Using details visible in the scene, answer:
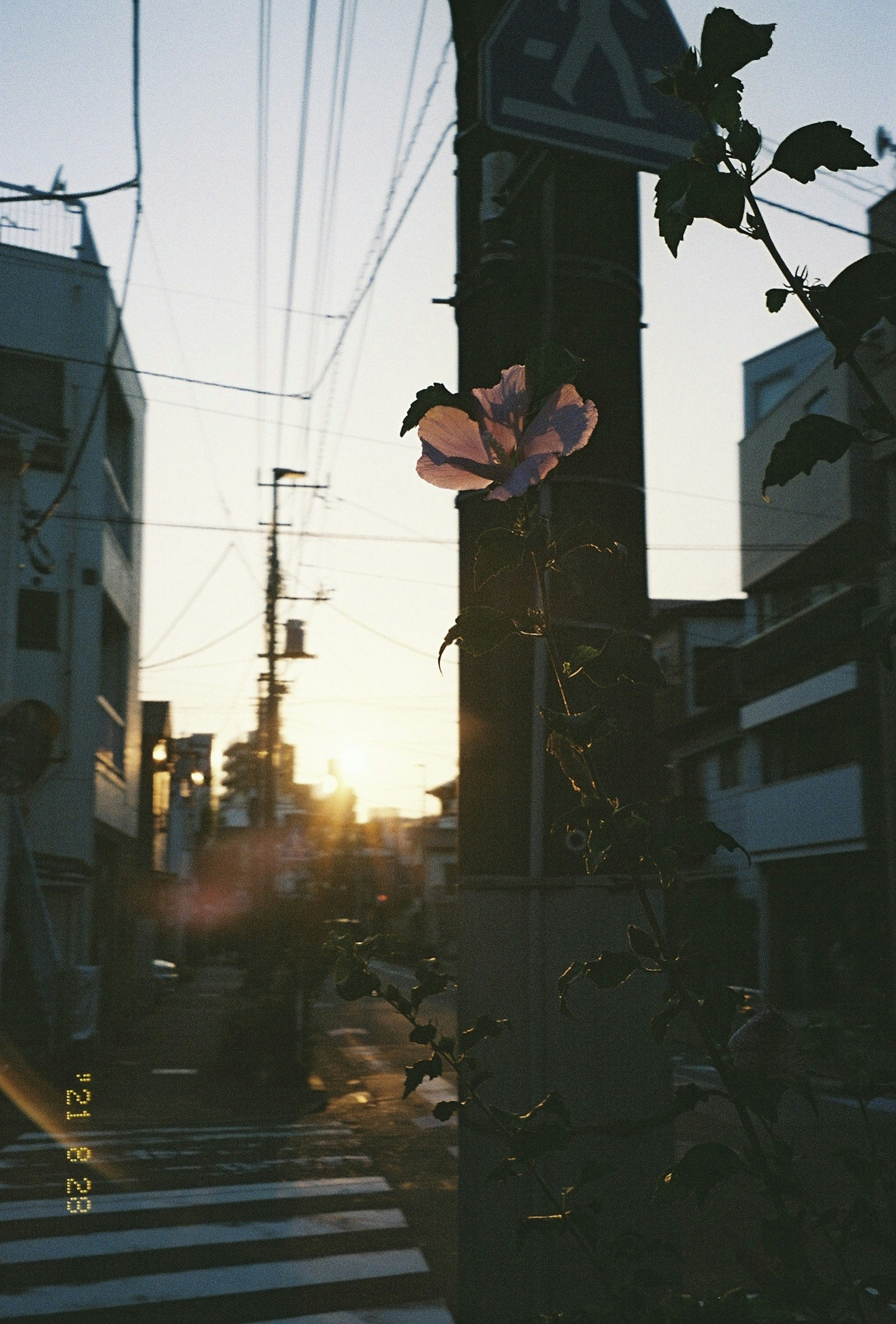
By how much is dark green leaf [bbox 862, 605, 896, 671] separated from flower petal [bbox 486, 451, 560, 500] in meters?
0.45

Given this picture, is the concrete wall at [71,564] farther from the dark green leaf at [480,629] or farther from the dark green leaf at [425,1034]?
the dark green leaf at [480,629]

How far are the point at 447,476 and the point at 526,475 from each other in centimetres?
14

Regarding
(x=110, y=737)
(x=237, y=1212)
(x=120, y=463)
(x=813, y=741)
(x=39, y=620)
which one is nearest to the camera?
(x=237, y=1212)

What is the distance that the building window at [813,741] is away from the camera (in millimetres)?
28516

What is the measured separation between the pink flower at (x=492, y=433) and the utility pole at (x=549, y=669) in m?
1.40

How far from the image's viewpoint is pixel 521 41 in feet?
10.4

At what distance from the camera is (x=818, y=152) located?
142cm

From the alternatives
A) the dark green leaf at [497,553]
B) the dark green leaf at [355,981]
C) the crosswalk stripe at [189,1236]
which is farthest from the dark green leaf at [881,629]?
the crosswalk stripe at [189,1236]

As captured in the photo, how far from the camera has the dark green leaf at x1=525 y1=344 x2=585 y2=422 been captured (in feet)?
5.05

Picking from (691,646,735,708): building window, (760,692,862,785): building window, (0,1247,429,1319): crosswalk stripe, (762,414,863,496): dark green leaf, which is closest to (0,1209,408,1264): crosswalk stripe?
(0,1247,429,1319): crosswalk stripe

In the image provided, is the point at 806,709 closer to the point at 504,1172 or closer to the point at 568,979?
the point at 504,1172

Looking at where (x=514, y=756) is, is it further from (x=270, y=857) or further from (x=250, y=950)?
(x=270, y=857)

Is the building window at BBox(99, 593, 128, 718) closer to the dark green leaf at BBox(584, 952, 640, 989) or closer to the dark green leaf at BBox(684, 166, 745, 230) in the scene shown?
the dark green leaf at BBox(584, 952, 640, 989)

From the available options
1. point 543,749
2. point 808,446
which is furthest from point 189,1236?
point 808,446
